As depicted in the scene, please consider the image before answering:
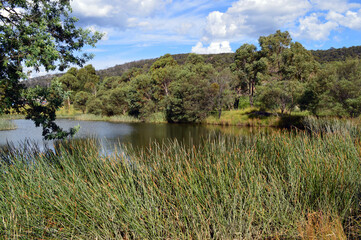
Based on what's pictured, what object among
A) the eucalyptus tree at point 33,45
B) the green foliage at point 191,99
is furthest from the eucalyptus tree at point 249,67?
the eucalyptus tree at point 33,45

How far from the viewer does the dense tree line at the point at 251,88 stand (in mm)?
19266

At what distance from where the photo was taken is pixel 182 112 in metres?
32.1

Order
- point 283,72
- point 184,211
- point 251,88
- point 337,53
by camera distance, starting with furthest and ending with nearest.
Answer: point 337,53 < point 251,88 < point 283,72 < point 184,211

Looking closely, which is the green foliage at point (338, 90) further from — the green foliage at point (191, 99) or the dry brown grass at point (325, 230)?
the dry brown grass at point (325, 230)

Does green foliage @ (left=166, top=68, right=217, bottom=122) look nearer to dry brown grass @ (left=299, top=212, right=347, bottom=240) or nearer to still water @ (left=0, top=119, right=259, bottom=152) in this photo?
still water @ (left=0, top=119, right=259, bottom=152)

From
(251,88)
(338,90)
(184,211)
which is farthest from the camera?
(251,88)

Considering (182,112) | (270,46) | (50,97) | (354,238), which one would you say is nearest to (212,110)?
(182,112)

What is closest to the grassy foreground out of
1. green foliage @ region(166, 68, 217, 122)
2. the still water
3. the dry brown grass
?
the dry brown grass

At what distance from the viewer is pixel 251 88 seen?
35500 mm

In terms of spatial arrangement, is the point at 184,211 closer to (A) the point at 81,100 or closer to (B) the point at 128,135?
(B) the point at 128,135

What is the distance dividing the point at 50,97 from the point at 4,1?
7.59 feet

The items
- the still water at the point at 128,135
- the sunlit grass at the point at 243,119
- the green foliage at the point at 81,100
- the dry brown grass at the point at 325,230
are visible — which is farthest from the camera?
the green foliage at the point at 81,100

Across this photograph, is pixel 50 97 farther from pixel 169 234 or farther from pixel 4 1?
pixel 169 234

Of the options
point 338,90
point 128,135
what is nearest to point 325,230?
point 338,90
